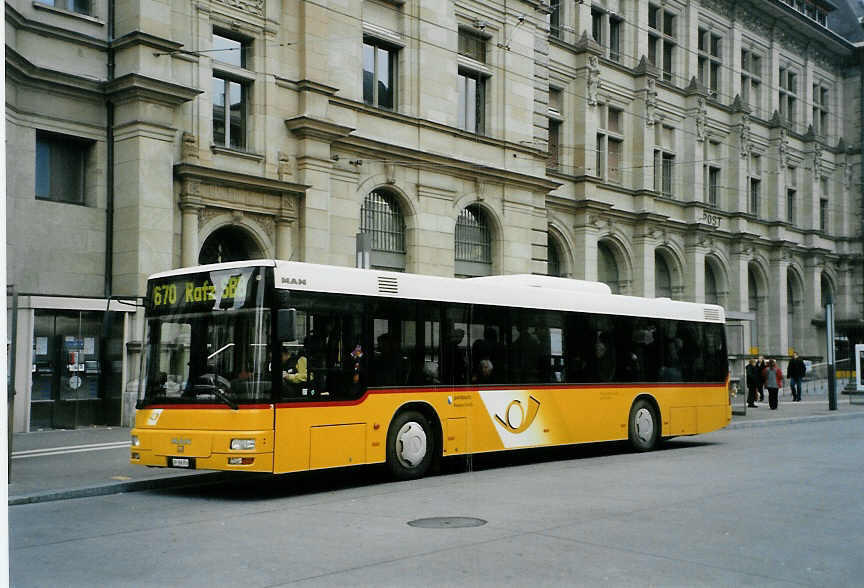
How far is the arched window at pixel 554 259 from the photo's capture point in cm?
3628

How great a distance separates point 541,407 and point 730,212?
106 ft

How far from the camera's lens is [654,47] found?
137 feet

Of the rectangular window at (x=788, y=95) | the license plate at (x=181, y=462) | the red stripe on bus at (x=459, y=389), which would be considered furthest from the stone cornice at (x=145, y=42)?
the rectangular window at (x=788, y=95)

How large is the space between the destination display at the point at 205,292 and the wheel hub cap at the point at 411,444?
3.12 m

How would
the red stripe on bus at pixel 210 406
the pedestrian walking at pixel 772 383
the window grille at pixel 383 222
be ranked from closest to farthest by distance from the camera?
the red stripe on bus at pixel 210 406
the window grille at pixel 383 222
the pedestrian walking at pixel 772 383

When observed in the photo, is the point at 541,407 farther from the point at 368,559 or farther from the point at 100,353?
the point at 100,353

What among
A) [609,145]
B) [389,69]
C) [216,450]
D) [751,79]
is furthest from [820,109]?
[216,450]

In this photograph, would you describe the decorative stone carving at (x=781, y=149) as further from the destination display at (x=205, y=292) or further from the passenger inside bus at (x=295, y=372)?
the destination display at (x=205, y=292)

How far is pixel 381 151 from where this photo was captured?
2705 centimetres

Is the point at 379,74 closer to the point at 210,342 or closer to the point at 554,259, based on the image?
the point at 554,259

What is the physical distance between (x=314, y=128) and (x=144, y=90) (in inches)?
194

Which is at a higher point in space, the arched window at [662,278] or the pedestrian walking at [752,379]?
the arched window at [662,278]

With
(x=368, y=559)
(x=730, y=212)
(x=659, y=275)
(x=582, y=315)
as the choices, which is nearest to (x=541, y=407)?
(x=582, y=315)

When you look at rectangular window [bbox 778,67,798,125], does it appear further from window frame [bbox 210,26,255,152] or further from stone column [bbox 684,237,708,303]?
window frame [bbox 210,26,255,152]
